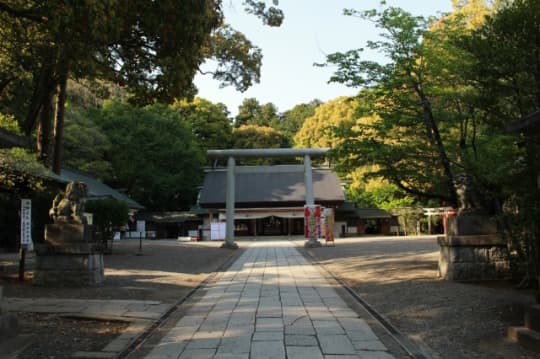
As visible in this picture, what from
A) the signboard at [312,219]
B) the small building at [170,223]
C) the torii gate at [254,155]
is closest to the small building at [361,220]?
the small building at [170,223]

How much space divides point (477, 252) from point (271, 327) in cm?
464

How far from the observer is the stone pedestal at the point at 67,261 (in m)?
8.40

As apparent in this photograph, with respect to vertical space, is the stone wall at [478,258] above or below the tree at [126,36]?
below

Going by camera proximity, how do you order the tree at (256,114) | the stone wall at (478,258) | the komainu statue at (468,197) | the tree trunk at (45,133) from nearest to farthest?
the stone wall at (478,258) → the komainu statue at (468,197) → the tree trunk at (45,133) → the tree at (256,114)

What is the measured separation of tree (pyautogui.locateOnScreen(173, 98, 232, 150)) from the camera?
133ft

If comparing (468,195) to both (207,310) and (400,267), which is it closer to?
(400,267)

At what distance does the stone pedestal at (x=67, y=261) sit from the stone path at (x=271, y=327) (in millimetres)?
2358

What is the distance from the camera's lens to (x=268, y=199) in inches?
1323

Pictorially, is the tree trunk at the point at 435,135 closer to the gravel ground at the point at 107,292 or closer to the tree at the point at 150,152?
the gravel ground at the point at 107,292

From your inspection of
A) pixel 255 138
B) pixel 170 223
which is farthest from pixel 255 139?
pixel 170 223

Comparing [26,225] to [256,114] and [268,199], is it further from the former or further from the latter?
[256,114]

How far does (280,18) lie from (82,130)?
20709 millimetres

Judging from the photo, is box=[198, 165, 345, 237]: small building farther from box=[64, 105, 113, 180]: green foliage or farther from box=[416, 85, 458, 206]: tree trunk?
box=[416, 85, 458, 206]: tree trunk

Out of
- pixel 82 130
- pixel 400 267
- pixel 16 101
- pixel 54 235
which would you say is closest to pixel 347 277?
pixel 400 267
